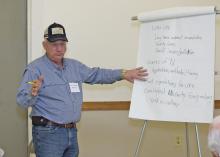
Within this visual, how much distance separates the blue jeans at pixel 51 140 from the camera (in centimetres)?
251

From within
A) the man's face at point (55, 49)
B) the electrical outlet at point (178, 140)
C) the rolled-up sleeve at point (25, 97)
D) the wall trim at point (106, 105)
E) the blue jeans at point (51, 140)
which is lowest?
the electrical outlet at point (178, 140)

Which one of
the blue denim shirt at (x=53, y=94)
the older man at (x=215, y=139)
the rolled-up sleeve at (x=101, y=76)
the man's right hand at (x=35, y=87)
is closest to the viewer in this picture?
the older man at (x=215, y=139)

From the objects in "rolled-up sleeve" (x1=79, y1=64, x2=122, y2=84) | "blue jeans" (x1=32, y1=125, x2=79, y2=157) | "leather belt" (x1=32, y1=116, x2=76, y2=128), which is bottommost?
"blue jeans" (x1=32, y1=125, x2=79, y2=157)

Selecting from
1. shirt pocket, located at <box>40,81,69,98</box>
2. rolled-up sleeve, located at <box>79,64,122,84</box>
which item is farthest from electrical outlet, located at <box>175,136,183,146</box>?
shirt pocket, located at <box>40,81,69,98</box>

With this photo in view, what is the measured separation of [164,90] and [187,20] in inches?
19.7

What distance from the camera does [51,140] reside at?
2516 mm

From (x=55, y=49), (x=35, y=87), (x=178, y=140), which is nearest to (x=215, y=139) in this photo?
(x=35, y=87)

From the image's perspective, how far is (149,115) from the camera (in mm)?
2559

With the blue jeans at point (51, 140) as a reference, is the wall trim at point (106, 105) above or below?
above

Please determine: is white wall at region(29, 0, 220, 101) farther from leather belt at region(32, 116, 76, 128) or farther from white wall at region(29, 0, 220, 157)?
leather belt at region(32, 116, 76, 128)

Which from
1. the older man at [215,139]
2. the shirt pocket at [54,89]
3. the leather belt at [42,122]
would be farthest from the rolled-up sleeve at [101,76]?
the older man at [215,139]

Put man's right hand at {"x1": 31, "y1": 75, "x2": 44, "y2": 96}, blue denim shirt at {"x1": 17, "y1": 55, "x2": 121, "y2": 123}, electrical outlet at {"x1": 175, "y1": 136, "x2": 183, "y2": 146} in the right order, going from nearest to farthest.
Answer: man's right hand at {"x1": 31, "y1": 75, "x2": 44, "y2": 96} < blue denim shirt at {"x1": 17, "y1": 55, "x2": 121, "y2": 123} < electrical outlet at {"x1": 175, "y1": 136, "x2": 183, "y2": 146}

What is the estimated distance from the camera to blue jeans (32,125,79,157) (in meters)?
2.51

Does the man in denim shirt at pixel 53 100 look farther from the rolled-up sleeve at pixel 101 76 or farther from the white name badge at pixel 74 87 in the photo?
the rolled-up sleeve at pixel 101 76
